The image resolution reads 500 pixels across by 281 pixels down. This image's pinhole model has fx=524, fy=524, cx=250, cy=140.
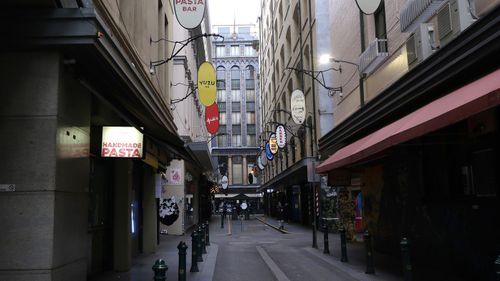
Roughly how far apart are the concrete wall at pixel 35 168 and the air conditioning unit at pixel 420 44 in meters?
8.07

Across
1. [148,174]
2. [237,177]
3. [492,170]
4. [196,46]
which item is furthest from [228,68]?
[492,170]

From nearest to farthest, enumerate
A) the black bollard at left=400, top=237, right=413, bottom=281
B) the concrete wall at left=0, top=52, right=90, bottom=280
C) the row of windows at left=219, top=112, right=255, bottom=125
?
1. the concrete wall at left=0, top=52, right=90, bottom=280
2. the black bollard at left=400, top=237, right=413, bottom=281
3. the row of windows at left=219, top=112, right=255, bottom=125

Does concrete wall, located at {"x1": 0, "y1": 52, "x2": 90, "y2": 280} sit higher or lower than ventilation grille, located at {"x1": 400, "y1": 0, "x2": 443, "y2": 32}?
lower

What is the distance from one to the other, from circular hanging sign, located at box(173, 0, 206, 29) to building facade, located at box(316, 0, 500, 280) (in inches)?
207

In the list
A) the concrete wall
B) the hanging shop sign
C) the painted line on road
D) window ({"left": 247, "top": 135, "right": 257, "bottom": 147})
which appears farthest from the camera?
window ({"left": 247, "top": 135, "right": 257, "bottom": 147})

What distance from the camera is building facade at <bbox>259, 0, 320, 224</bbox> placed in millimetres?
32719

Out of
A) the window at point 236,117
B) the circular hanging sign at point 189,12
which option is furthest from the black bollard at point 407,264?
the window at point 236,117

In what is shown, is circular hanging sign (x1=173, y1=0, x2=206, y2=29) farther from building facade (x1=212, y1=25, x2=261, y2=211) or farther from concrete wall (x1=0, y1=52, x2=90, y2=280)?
building facade (x1=212, y1=25, x2=261, y2=211)

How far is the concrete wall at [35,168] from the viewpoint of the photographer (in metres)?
7.15

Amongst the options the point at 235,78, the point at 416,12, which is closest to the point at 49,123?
the point at 416,12

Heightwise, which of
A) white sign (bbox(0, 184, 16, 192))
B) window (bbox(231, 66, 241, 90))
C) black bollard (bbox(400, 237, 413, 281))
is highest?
window (bbox(231, 66, 241, 90))

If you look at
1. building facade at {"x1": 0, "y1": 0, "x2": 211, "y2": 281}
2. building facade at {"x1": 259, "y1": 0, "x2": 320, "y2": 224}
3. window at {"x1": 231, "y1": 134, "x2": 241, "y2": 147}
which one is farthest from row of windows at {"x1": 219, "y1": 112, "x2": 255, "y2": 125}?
building facade at {"x1": 0, "y1": 0, "x2": 211, "y2": 281}

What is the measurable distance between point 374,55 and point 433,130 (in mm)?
7940

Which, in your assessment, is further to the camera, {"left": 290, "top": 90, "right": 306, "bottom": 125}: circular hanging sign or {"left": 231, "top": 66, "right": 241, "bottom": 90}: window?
{"left": 231, "top": 66, "right": 241, "bottom": 90}: window
